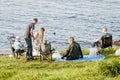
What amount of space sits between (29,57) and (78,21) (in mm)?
26598

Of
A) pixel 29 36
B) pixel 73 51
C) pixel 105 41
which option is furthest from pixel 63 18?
pixel 73 51

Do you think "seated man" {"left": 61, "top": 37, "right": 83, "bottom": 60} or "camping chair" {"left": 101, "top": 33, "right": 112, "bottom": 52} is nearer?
"seated man" {"left": 61, "top": 37, "right": 83, "bottom": 60}

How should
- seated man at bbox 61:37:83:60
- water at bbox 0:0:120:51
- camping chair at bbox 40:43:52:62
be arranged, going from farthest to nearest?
water at bbox 0:0:120:51 → seated man at bbox 61:37:83:60 → camping chair at bbox 40:43:52:62

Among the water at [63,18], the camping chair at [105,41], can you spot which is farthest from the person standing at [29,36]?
the water at [63,18]

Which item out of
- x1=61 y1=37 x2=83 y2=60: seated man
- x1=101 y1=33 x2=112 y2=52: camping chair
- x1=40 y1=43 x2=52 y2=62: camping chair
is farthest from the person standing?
x1=101 y1=33 x2=112 y2=52: camping chair

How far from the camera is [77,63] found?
2111cm

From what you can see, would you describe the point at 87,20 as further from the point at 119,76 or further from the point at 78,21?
the point at 119,76

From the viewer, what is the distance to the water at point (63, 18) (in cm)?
3957

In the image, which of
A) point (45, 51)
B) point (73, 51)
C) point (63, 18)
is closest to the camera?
point (45, 51)

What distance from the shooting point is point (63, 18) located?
50469 mm

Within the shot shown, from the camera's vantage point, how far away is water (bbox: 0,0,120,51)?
39.6m

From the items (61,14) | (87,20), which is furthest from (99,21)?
(61,14)

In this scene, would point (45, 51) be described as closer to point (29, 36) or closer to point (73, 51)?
point (29, 36)

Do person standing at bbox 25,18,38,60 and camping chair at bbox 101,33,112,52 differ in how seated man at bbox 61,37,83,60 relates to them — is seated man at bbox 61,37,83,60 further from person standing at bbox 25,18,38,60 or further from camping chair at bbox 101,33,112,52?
camping chair at bbox 101,33,112,52
